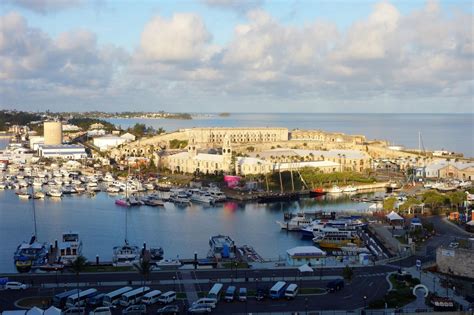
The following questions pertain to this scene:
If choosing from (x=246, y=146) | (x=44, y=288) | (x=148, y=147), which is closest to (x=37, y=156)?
(x=148, y=147)

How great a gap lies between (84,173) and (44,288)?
15.1m

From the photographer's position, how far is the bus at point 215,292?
252 inches

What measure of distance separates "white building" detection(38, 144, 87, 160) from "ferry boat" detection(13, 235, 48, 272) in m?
16.9

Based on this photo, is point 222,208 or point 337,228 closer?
point 337,228

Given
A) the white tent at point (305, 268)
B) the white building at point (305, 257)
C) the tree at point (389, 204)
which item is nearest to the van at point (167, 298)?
the white tent at point (305, 268)

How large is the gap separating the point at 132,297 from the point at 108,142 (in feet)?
76.8

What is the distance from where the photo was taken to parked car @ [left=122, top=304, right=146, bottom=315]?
597cm

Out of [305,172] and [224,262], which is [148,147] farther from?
[224,262]

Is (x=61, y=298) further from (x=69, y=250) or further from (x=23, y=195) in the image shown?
(x=23, y=195)

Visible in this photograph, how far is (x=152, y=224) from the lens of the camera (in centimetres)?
1263

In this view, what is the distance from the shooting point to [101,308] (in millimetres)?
5902

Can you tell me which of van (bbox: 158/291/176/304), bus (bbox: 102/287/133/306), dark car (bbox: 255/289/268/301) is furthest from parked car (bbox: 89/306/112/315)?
dark car (bbox: 255/289/268/301)

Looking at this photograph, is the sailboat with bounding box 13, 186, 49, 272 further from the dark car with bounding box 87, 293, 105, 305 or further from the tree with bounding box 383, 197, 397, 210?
the tree with bounding box 383, 197, 397, 210

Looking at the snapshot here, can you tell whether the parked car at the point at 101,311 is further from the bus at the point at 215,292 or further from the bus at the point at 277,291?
the bus at the point at 277,291
